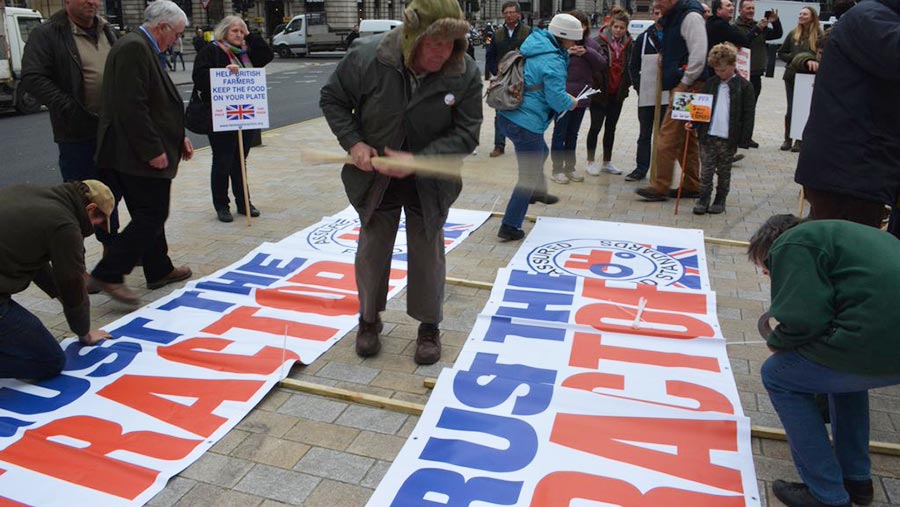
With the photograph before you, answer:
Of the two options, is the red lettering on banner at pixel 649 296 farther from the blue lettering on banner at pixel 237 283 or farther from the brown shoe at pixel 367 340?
the blue lettering on banner at pixel 237 283

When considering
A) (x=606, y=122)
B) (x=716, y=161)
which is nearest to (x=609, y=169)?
(x=606, y=122)

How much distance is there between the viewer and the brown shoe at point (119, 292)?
458 cm

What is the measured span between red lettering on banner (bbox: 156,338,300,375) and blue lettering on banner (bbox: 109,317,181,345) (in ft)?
0.38

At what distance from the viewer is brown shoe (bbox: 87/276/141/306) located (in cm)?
458

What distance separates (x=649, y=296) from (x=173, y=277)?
328cm

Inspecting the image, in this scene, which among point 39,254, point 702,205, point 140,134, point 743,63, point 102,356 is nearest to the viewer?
point 39,254

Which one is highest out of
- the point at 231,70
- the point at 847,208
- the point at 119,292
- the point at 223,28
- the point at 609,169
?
the point at 223,28

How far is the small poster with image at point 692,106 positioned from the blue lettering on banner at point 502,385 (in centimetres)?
381

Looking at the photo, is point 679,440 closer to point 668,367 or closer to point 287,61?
point 668,367

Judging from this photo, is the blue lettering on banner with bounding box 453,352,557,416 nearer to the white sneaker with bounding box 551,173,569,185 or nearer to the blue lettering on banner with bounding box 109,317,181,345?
the blue lettering on banner with bounding box 109,317,181,345

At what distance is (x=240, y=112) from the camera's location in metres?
→ 6.44

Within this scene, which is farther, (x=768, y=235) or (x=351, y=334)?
(x=351, y=334)

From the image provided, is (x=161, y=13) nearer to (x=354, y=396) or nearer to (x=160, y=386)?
(x=160, y=386)

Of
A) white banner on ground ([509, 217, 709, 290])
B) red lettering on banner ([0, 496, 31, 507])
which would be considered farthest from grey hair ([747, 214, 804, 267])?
red lettering on banner ([0, 496, 31, 507])
